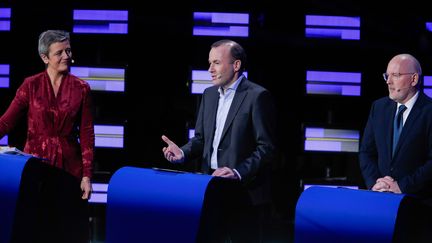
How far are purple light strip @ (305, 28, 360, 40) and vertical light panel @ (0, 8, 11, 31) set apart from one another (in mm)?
2587

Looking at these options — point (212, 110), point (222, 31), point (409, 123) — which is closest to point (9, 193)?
point (212, 110)

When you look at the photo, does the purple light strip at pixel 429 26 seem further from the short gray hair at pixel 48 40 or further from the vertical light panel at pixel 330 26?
the short gray hair at pixel 48 40

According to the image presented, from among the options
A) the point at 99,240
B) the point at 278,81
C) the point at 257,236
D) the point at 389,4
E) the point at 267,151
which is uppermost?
the point at 389,4

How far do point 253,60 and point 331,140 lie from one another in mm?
960

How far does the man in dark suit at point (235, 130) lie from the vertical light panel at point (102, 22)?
98.1 inches

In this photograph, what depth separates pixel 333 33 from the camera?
21.8ft

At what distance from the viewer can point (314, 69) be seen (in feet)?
21.7

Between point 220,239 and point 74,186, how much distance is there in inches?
36.0

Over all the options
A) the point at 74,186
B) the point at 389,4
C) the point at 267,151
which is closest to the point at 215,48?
the point at 267,151

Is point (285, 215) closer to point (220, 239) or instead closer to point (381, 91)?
point (381, 91)

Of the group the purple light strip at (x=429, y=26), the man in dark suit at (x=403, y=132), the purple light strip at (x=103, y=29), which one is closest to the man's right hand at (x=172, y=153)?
the man in dark suit at (x=403, y=132)

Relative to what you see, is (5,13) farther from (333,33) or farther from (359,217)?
(359,217)

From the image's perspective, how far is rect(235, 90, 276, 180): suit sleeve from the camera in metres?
3.90

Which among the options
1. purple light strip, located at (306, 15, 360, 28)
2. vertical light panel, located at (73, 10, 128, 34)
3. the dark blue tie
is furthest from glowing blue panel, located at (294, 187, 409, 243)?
vertical light panel, located at (73, 10, 128, 34)
